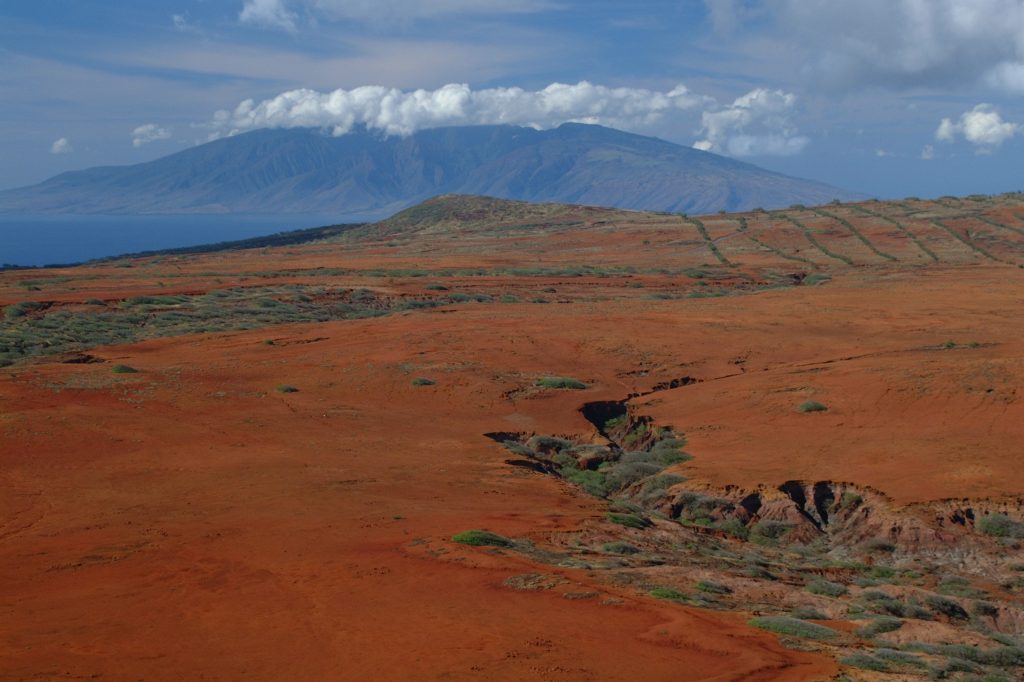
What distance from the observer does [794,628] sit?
41.8 ft

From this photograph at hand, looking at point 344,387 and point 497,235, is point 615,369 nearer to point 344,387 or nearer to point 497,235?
point 344,387

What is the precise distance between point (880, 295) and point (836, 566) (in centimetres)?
3905

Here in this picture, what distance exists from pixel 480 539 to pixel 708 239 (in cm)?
7835

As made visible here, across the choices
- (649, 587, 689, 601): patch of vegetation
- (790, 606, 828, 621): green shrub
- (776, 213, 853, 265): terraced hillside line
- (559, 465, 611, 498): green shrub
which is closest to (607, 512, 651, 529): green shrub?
(559, 465, 611, 498): green shrub

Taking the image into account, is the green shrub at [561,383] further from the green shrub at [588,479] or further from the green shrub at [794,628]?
the green shrub at [794,628]

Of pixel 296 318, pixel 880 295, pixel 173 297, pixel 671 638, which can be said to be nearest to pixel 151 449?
pixel 671 638

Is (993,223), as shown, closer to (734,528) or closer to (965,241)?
(965,241)

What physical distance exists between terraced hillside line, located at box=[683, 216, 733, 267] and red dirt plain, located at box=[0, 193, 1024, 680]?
22.8 meters

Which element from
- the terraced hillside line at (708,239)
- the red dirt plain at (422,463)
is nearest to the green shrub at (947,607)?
the red dirt plain at (422,463)

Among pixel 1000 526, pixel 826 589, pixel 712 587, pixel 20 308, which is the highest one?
pixel 20 308

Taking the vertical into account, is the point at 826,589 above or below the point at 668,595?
below

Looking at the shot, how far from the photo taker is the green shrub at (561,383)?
99.5 feet

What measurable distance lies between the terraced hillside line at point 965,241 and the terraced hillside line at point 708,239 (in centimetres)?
2051

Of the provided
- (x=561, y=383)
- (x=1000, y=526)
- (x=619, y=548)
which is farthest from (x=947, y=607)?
(x=561, y=383)
